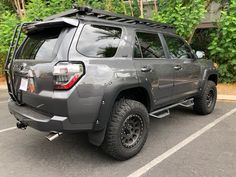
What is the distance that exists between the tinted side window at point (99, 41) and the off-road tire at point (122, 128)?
28.4 inches

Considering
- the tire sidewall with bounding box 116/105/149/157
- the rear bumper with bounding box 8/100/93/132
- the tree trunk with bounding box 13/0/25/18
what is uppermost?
the tree trunk with bounding box 13/0/25/18

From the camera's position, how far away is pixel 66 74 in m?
2.98

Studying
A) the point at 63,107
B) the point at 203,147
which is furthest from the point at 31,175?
the point at 203,147

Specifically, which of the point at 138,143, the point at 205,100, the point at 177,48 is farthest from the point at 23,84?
the point at 205,100

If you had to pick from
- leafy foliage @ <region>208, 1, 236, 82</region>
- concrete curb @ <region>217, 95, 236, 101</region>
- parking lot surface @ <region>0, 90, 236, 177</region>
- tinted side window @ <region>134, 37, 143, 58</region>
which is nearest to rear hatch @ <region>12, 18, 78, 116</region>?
parking lot surface @ <region>0, 90, 236, 177</region>

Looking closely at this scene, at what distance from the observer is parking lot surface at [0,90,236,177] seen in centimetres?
330

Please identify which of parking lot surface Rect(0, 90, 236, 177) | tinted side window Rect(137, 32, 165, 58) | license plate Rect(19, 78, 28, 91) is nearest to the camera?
parking lot surface Rect(0, 90, 236, 177)

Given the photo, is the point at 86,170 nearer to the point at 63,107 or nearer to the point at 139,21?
the point at 63,107

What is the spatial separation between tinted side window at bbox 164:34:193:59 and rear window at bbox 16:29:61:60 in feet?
7.10

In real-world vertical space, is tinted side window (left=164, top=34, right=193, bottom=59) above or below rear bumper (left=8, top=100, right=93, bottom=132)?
above

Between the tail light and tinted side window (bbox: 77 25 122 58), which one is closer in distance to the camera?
the tail light

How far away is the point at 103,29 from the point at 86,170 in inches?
74.4

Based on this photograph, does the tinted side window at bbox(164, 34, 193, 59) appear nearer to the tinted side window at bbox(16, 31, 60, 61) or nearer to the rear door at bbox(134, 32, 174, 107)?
the rear door at bbox(134, 32, 174, 107)

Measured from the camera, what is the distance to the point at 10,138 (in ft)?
15.1
